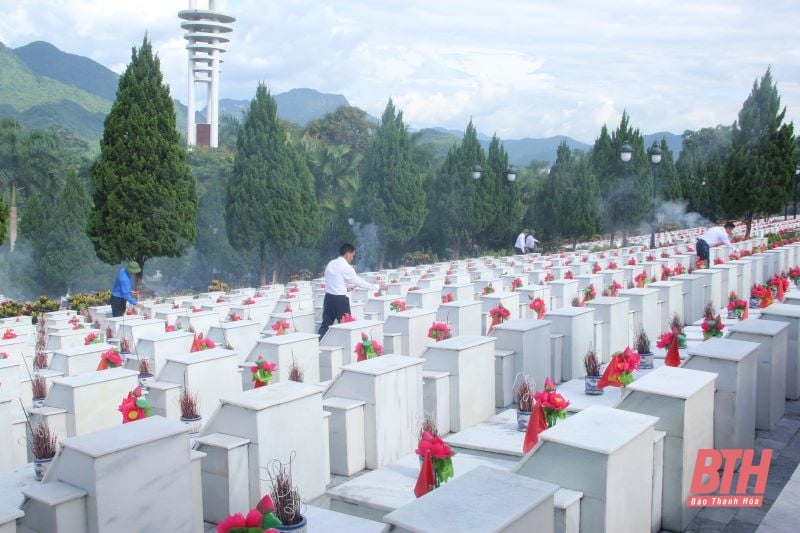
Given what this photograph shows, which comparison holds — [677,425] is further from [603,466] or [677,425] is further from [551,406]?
[603,466]

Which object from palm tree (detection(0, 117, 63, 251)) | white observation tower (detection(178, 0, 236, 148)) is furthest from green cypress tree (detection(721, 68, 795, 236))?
white observation tower (detection(178, 0, 236, 148))

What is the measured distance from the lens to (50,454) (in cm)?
508

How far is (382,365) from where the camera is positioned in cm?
613

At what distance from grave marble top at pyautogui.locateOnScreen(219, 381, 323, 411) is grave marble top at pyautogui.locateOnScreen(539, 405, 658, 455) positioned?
177 centimetres

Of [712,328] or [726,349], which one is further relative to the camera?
[712,328]

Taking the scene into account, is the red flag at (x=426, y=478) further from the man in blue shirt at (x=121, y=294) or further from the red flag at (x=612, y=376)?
the man in blue shirt at (x=121, y=294)

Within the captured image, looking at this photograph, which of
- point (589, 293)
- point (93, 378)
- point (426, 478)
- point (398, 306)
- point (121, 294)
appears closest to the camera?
point (426, 478)

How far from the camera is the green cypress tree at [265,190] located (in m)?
24.0

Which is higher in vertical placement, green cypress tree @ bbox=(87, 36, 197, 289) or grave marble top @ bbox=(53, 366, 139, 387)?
green cypress tree @ bbox=(87, 36, 197, 289)

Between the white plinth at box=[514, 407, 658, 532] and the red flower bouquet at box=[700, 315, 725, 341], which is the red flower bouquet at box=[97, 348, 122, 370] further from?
the red flower bouquet at box=[700, 315, 725, 341]

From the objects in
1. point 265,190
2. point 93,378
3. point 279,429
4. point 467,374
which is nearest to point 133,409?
point 279,429

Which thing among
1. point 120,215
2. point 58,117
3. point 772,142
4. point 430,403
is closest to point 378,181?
point 120,215

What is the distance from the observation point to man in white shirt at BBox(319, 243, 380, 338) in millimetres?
9703

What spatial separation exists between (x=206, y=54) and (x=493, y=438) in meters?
68.3
